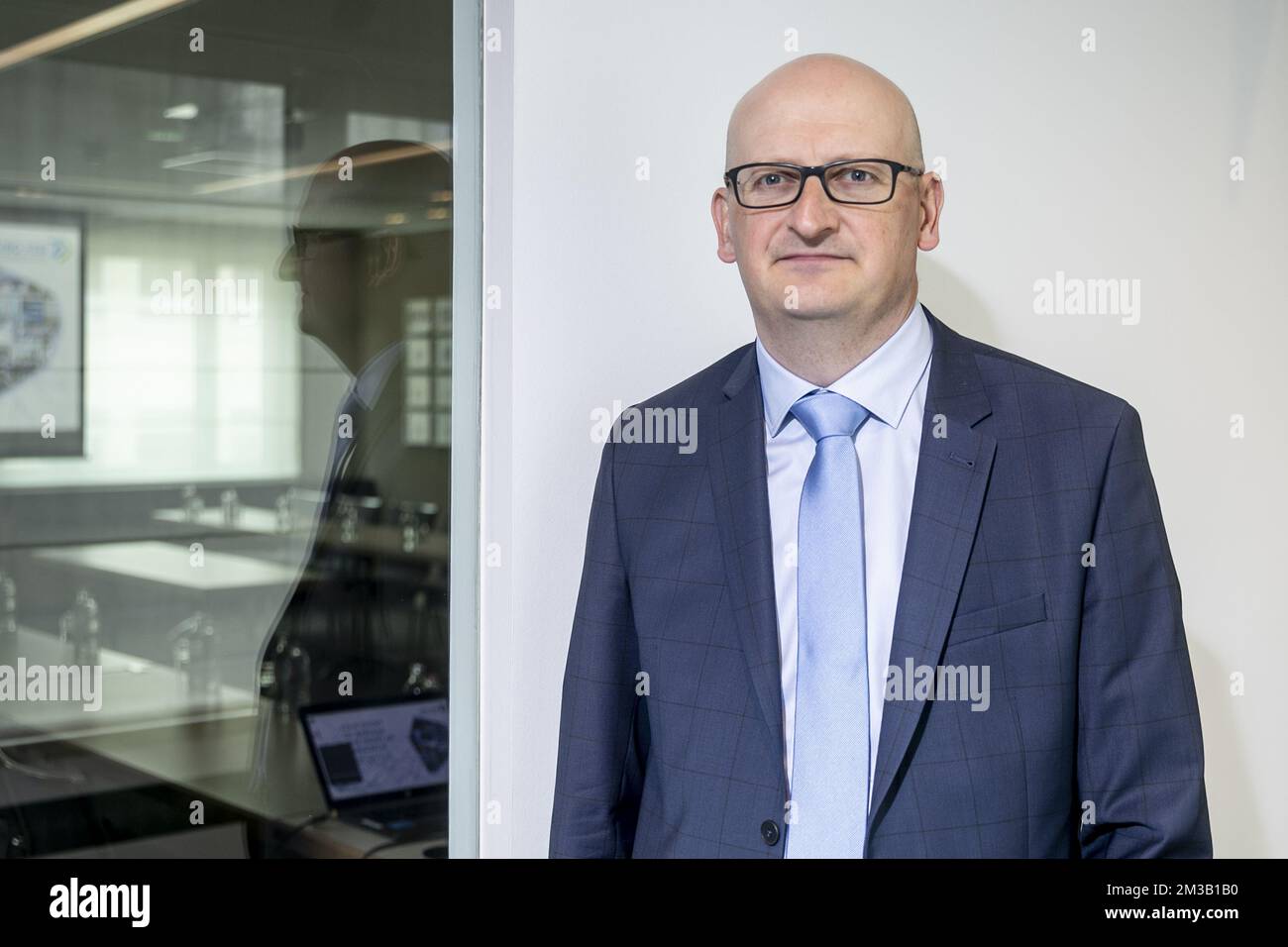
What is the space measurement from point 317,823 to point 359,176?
34.9 inches

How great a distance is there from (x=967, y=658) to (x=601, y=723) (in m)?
0.45

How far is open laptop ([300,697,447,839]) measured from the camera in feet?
5.58

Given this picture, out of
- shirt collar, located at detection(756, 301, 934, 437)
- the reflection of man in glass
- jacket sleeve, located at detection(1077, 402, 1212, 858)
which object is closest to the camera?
jacket sleeve, located at detection(1077, 402, 1212, 858)

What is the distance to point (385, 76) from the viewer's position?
171 cm

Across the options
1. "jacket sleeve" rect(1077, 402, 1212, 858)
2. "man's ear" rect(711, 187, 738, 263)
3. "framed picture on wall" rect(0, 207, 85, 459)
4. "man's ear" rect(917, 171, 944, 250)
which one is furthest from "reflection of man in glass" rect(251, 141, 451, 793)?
"jacket sleeve" rect(1077, 402, 1212, 858)

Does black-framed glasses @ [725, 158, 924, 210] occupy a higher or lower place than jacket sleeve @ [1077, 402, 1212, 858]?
higher

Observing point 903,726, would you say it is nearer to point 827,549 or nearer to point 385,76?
point 827,549

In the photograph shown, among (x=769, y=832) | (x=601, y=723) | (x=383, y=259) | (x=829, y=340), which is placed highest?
(x=383, y=259)

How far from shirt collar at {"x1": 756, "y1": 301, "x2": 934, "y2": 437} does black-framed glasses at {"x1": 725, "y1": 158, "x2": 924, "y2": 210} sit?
0.16m

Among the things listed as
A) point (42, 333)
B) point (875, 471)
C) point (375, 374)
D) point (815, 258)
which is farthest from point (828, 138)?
point (42, 333)

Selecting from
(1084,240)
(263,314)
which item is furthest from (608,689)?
(1084,240)

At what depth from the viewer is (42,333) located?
4.96ft

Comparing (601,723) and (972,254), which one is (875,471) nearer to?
(601,723)

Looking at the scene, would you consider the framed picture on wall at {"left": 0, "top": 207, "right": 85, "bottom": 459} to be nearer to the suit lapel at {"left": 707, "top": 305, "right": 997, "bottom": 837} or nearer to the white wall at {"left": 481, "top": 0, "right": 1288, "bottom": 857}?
the white wall at {"left": 481, "top": 0, "right": 1288, "bottom": 857}
